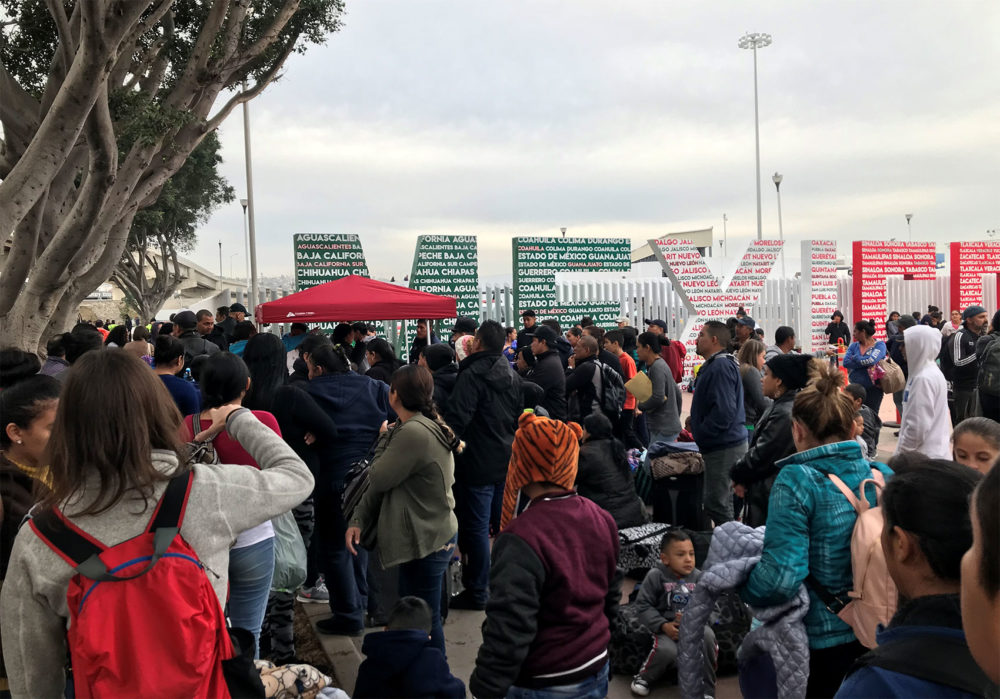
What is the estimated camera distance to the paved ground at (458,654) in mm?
4285

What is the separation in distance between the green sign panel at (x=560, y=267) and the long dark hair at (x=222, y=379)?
14.0 meters

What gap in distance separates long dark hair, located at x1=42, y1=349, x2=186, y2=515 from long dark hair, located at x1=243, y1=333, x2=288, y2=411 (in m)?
2.89

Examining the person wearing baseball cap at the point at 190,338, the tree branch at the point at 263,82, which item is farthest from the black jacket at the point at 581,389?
the tree branch at the point at 263,82

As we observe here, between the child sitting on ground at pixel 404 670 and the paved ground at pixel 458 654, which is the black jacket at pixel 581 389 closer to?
the paved ground at pixel 458 654

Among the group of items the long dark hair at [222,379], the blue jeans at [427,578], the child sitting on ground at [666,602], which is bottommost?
the child sitting on ground at [666,602]

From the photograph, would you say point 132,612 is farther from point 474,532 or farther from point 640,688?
point 474,532

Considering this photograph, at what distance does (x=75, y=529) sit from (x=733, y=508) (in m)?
5.40

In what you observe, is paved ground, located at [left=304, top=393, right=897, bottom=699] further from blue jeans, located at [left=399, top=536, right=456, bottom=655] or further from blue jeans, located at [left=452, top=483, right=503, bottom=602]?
blue jeans, located at [left=399, top=536, right=456, bottom=655]

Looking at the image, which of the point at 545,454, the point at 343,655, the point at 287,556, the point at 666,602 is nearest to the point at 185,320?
the point at 343,655

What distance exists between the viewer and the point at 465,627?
524cm

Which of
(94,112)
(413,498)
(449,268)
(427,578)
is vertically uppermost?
(94,112)

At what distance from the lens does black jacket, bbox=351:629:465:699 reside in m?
2.51

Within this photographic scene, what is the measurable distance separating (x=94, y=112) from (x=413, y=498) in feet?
20.2

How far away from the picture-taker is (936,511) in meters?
1.73
